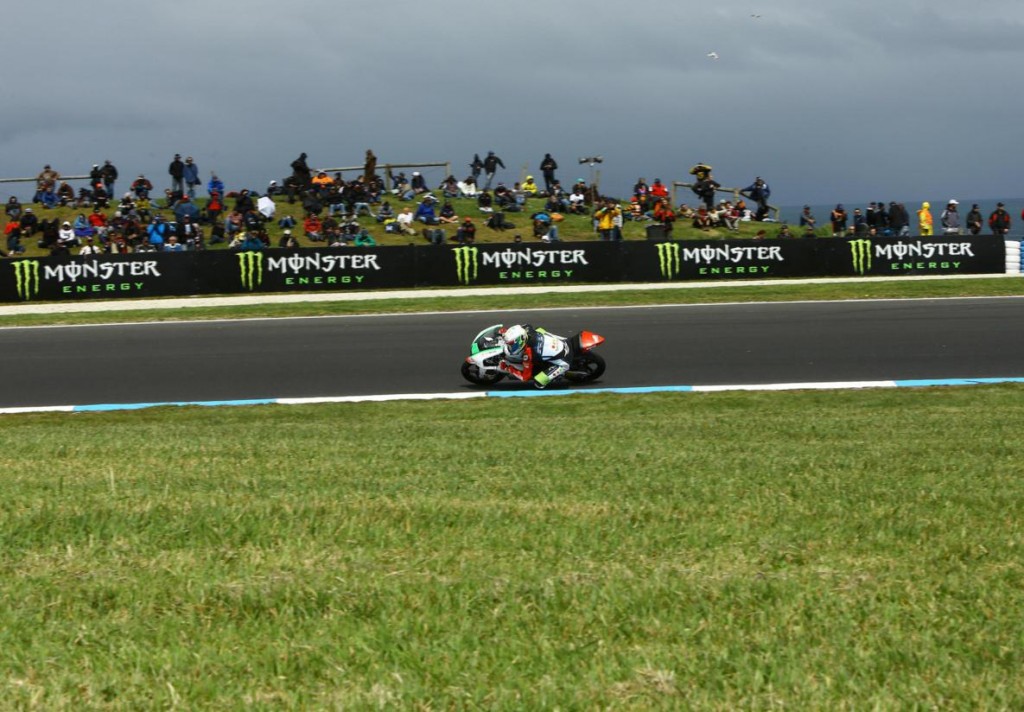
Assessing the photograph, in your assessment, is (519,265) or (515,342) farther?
(519,265)

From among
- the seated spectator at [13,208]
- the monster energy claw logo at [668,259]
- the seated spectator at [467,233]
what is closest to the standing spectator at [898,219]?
the monster energy claw logo at [668,259]

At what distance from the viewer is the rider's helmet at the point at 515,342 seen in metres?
16.7

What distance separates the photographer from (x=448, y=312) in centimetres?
2606

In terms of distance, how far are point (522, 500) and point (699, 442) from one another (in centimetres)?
352

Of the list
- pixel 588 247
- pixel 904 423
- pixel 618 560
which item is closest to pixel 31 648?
pixel 618 560

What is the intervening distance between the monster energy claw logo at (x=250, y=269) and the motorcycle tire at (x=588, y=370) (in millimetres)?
15059

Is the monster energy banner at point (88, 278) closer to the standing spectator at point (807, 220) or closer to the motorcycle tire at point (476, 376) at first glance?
the motorcycle tire at point (476, 376)

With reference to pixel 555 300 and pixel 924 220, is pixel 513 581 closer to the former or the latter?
pixel 555 300

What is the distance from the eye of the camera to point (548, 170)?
42094 mm

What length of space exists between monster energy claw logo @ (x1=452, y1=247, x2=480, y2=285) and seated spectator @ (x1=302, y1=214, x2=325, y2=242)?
6.70m

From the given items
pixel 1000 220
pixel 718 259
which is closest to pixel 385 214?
pixel 718 259

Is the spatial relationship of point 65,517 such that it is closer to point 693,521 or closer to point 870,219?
point 693,521

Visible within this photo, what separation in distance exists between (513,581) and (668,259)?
2698 cm

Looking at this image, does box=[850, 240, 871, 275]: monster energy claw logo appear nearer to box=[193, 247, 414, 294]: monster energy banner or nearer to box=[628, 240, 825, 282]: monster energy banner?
box=[628, 240, 825, 282]: monster energy banner
